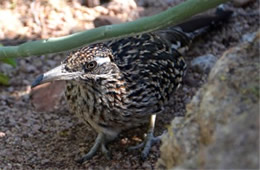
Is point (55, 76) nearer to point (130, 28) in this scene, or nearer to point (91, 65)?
point (91, 65)

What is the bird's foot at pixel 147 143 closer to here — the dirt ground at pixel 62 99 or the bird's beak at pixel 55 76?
the dirt ground at pixel 62 99

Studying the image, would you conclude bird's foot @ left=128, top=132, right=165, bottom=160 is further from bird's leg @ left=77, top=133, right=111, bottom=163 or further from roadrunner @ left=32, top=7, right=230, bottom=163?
bird's leg @ left=77, top=133, right=111, bottom=163

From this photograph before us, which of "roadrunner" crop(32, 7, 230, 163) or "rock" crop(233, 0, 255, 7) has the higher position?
"rock" crop(233, 0, 255, 7)

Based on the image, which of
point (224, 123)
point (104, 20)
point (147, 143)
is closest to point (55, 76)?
point (147, 143)

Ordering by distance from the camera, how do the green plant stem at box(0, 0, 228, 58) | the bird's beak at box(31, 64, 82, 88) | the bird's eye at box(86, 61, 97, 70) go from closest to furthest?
the green plant stem at box(0, 0, 228, 58) → the bird's beak at box(31, 64, 82, 88) → the bird's eye at box(86, 61, 97, 70)

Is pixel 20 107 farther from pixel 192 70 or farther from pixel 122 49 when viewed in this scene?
pixel 192 70

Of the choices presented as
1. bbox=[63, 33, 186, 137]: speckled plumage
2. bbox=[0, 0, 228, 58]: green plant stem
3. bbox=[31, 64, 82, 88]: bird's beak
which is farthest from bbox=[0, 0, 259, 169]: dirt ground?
bbox=[0, 0, 228, 58]: green plant stem

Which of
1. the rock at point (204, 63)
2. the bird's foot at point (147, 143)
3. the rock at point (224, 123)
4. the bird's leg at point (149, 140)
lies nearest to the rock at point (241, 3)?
the rock at point (204, 63)

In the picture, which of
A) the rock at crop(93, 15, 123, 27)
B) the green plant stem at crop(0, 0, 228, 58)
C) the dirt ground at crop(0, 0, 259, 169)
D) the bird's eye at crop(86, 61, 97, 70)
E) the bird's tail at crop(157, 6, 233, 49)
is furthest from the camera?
the rock at crop(93, 15, 123, 27)
